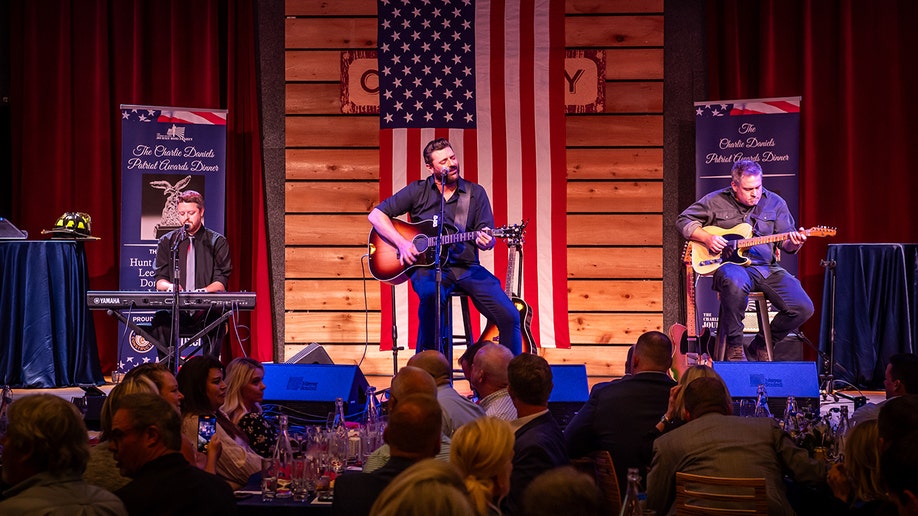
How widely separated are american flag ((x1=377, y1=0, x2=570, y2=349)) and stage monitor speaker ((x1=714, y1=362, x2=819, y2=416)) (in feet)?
10.1

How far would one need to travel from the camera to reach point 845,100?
8.54 metres

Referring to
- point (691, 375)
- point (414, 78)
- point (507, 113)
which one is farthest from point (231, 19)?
point (691, 375)

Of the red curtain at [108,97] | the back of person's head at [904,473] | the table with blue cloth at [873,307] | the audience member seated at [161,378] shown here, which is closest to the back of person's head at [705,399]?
the back of person's head at [904,473]

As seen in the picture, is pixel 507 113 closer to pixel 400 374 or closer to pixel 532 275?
pixel 532 275

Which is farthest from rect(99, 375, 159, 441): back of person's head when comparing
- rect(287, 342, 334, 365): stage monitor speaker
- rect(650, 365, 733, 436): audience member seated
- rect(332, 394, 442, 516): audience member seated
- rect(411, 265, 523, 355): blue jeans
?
rect(411, 265, 523, 355): blue jeans

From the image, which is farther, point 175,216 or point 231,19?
point 231,19

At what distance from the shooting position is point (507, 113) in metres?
8.65

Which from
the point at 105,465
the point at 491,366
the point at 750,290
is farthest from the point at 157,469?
the point at 750,290

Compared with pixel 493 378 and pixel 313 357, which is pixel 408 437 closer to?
pixel 493 378

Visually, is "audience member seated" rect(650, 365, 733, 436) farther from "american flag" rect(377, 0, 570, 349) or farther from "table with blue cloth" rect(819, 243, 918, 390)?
"american flag" rect(377, 0, 570, 349)

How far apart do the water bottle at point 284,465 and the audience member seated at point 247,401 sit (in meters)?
0.67

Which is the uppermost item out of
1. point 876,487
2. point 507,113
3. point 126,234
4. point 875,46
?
point 875,46

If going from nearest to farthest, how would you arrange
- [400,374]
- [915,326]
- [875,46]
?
[400,374] < [915,326] < [875,46]

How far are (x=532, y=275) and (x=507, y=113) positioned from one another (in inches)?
58.7
